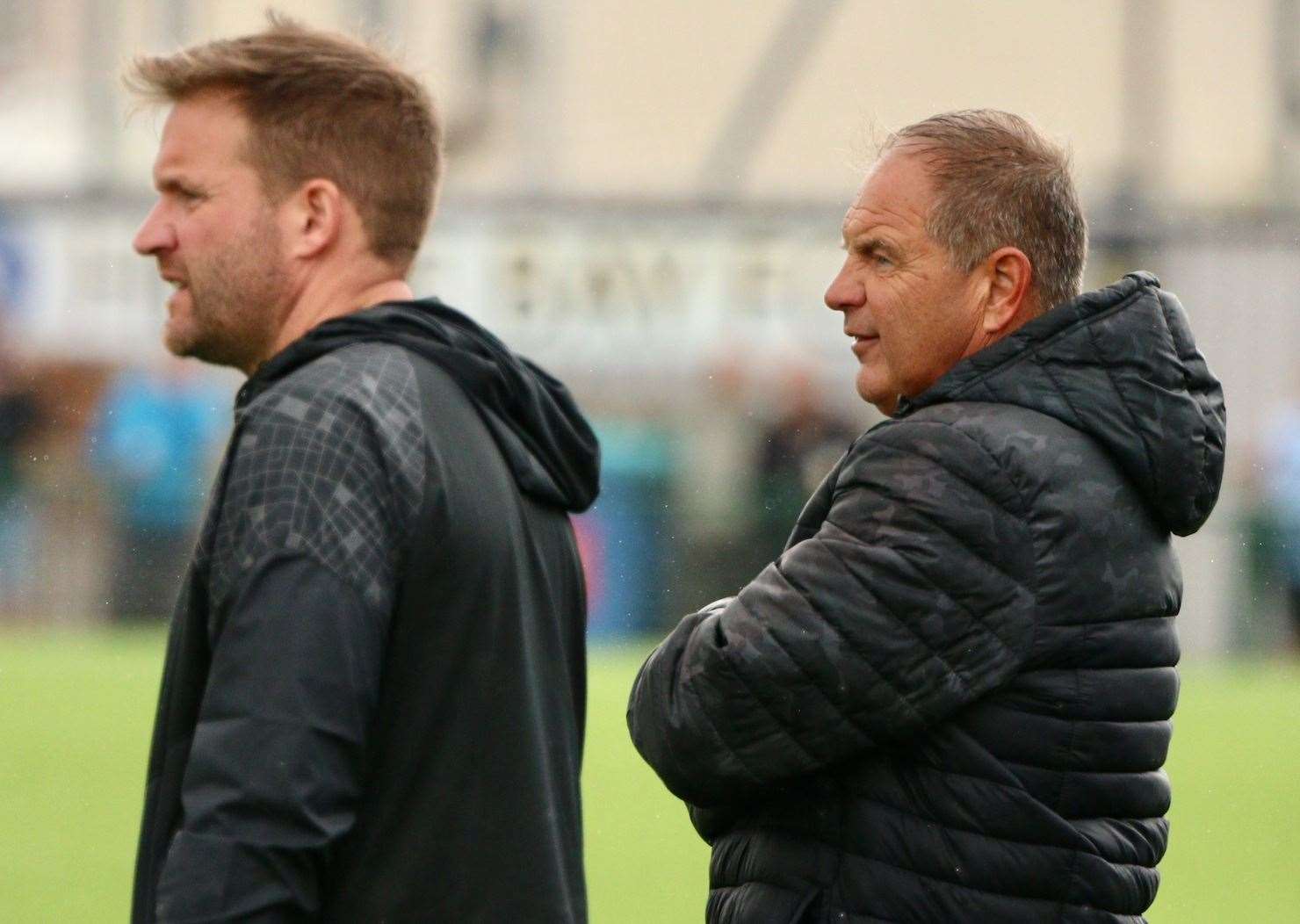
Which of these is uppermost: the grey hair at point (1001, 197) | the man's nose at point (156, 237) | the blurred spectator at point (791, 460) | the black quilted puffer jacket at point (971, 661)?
the grey hair at point (1001, 197)

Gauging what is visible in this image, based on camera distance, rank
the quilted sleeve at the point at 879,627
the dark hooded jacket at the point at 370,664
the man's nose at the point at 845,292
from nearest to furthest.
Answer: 1. the dark hooded jacket at the point at 370,664
2. the quilted sleeve at the point at 879,627
3. the man's nose at the point at 845,292

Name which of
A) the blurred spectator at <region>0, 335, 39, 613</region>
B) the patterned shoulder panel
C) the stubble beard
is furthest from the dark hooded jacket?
the blurred spectator at <region>0, 335, 39, 613</region>

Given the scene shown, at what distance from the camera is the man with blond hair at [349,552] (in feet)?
6.49

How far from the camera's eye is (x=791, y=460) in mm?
14750

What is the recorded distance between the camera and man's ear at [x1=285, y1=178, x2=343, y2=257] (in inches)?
91.0

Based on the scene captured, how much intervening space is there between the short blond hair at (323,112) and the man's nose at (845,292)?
52 centimetres

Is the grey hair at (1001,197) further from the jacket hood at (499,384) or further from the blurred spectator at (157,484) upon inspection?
the blurred spectator at (157,484)

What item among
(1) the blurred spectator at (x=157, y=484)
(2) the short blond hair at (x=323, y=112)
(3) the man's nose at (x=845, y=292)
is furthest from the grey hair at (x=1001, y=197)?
(1) the blurred spectator at (x=157, y=484)

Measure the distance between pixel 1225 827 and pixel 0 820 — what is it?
5443 mm

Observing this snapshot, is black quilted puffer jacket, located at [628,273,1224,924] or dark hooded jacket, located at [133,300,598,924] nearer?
dark hooded jacket, located at [133,300,598,924]

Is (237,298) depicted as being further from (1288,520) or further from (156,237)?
(1288,520)

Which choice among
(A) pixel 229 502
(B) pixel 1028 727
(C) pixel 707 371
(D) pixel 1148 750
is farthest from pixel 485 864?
(C) pixel 707 371

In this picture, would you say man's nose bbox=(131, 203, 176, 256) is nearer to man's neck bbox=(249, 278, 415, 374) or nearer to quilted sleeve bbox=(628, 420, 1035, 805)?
man's neck bbox=(249, 278, 415, 374)

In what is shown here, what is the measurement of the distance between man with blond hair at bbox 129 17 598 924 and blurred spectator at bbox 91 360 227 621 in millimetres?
11830
